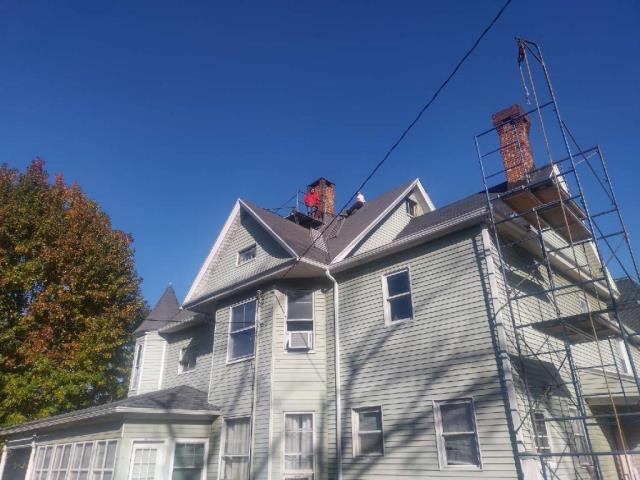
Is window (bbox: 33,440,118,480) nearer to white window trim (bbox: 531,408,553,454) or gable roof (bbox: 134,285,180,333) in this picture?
gable roof (bbox: 134,285,180,333)

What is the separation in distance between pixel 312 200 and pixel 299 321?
7.52 meters

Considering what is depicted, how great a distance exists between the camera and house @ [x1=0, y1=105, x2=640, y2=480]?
32.1ft

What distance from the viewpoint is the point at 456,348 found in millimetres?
10289

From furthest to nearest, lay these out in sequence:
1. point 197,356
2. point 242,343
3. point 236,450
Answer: point 197,356 → point 242,343 → point 236,450

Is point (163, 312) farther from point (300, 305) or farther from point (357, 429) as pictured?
point (357, 429)

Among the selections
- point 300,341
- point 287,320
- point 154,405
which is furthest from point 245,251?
point 154,405

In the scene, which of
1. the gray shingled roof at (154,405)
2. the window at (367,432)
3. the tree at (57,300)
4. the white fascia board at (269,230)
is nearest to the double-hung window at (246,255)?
the white fascia board at (269,230)

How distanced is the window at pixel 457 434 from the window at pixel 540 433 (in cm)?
121

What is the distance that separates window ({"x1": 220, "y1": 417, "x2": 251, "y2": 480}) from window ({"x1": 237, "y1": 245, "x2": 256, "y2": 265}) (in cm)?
Result: 485

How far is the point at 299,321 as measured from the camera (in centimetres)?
1327

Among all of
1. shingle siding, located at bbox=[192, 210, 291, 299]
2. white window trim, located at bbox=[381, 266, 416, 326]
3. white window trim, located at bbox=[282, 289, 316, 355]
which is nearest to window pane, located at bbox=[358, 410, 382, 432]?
white window trim, located at bbox=[381, 266, 416, 326]

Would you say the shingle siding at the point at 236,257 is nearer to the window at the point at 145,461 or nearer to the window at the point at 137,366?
the window at the point at 145,461

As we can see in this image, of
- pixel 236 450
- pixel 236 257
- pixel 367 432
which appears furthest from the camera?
pixel 236 257

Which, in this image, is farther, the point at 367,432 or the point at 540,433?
the point at 367,432
